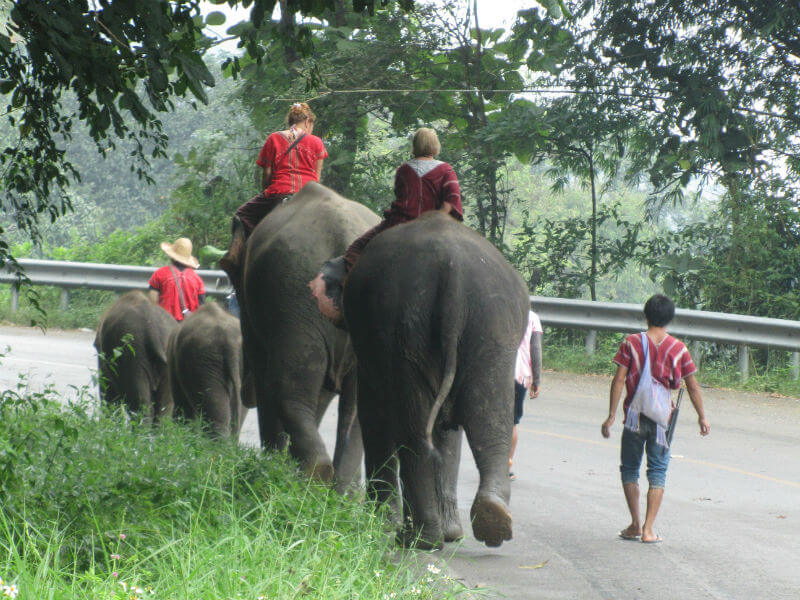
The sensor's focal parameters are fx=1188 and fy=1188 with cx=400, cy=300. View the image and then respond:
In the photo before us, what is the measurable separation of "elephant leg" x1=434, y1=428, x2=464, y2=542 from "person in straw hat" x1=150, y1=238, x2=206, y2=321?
15.9ft

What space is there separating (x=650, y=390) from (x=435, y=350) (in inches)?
99.8

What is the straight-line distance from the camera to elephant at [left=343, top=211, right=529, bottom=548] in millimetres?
5578

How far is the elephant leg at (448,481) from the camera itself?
19.1 ft

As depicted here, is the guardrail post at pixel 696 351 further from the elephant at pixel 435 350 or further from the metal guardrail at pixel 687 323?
the elephant at pixel 435 350

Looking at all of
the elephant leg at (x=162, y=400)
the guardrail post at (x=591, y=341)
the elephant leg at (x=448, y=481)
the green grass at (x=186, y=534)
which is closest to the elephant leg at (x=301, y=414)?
the green grass at (x=186, y=534)

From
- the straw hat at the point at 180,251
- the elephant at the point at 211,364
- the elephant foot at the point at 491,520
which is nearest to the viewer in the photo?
the elephant foot at the point at 491,520

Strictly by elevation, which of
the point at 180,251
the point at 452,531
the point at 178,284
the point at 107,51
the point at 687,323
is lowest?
the point at 452,531

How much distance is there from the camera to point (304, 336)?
6711 mm

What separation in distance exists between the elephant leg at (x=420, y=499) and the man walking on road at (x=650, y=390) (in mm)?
2322

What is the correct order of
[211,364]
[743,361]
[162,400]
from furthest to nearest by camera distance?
1. [743,361]
2. [162,400]
3. [211,364]

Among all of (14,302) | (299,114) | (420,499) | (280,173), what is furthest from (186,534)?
(14,302)

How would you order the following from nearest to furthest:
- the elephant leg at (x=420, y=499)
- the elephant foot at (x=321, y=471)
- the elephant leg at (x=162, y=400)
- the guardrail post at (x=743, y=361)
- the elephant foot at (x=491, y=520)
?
the elephant foot at (x=491, y=520) < the elephant leg at (x=420, y=499) < the elephant foot at (x=321, y=471) < the elephant leg at (x=162, y=400) < the guardrail post at (x=743, y=361)

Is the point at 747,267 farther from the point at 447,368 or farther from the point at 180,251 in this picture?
the point at 447,368

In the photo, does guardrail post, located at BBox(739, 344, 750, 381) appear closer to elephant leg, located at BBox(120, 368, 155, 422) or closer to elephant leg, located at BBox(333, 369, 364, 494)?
elephant leg, located at BBox(120, 368, 155, 422)
